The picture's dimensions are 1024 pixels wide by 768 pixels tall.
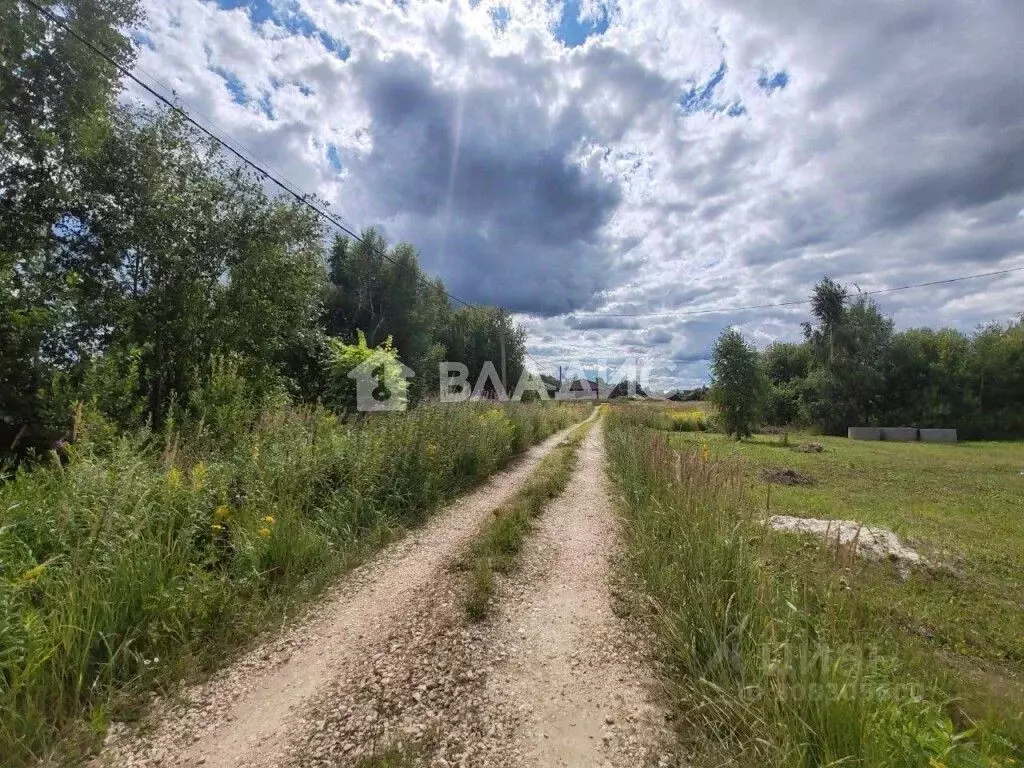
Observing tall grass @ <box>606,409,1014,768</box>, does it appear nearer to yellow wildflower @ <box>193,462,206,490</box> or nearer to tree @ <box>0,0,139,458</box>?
yellow wildflower @ <box>193,462,206,490</box>

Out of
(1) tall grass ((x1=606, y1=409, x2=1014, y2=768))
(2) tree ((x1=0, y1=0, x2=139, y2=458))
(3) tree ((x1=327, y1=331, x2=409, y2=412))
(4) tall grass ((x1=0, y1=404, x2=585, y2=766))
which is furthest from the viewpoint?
(3) tree ((x1=327, y1=331, x2=409, y2=412))

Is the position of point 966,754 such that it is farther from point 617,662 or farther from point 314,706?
point 314,706

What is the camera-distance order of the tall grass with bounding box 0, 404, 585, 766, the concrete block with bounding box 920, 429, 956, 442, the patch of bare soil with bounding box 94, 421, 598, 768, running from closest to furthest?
the patch of bare soil with bounding box 94, 421, 598, 768
the tall grass with bounding box 0, 404, 585, 766
the concrete block with bounding box 920, 429, 956, 442

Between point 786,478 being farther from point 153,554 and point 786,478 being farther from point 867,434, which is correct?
point 867,434

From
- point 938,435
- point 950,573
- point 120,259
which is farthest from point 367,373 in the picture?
point 938,435

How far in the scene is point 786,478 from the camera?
37.1 feet

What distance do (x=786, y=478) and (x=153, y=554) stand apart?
40.4 ft

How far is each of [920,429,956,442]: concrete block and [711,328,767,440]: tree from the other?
15.5 meters

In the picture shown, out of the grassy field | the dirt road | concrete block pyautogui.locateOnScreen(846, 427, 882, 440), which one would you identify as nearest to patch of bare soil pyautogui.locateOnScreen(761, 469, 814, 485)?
the grassy field

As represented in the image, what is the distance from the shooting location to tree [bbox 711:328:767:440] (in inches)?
941

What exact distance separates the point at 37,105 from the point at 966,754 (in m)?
13.0

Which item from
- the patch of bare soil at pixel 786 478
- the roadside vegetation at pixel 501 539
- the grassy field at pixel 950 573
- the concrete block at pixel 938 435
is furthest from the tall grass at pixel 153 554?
the concrete block at pixel 938 435

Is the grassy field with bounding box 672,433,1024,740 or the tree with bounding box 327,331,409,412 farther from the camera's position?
the tree with bounding box 327,331,409,412

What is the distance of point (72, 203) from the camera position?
870cm
